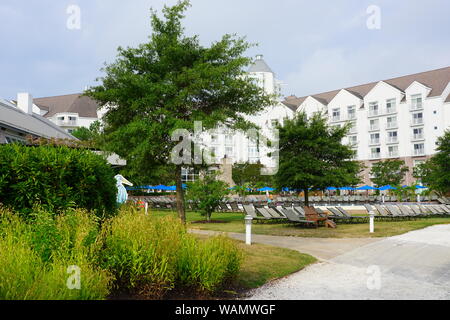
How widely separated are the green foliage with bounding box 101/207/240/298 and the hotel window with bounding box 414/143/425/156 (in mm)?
56960

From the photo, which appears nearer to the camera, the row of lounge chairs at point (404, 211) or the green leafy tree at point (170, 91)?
the green leafy tree at point (170, 91)

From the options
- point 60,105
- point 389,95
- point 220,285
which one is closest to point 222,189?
point 220,285

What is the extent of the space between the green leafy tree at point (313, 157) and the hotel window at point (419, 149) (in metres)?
41.1

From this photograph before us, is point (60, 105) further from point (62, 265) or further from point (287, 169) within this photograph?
point (62, 265)

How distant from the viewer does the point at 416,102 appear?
5681cm

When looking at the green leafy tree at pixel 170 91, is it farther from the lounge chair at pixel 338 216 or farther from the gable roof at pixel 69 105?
the gable roof at pixel 69 105

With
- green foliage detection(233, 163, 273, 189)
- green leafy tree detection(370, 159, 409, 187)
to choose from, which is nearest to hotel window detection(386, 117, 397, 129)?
green leafy tree detection(370, 159, 409, 187)

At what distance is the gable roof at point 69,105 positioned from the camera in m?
77.1

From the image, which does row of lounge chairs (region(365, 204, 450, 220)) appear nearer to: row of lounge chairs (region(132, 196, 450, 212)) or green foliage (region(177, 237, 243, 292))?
row of lounge chairs (region(132, 196, 450, 212))

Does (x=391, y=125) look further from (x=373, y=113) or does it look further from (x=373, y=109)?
(x=373, y=109)

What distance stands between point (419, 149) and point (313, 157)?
43.5m

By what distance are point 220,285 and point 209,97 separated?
10501 millimetres

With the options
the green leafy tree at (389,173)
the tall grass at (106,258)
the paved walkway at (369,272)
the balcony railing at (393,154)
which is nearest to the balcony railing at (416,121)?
the balcony railing at (393,154)
